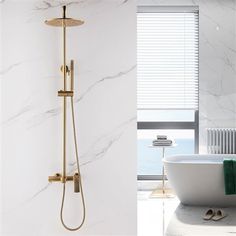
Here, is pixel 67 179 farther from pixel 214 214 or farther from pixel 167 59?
pixel 167 59

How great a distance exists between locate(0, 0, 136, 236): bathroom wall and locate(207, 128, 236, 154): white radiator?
321 cm

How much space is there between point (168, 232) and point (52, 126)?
5.01ft

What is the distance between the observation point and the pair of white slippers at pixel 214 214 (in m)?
4.33

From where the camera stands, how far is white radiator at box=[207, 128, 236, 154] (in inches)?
251

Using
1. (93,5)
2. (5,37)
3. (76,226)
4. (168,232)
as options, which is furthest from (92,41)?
(168,232)

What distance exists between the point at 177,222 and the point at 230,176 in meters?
0.81

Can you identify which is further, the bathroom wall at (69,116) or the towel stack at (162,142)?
the towel stack at (162,142)

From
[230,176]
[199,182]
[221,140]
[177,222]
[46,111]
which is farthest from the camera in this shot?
[221,140]

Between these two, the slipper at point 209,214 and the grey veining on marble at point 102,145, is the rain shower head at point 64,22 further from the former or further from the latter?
the slipper at point 209,214

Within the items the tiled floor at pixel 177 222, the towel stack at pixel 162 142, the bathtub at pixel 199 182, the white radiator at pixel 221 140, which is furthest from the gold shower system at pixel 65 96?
the white radiator at pixel 221 140

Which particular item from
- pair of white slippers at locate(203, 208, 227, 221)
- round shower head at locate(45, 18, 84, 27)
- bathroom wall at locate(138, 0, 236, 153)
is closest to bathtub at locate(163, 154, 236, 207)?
pair of white slippers at locate(203, 208, 227, 221)

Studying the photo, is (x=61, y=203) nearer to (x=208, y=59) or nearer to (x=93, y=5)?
(x=93, y=5)

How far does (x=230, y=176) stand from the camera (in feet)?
15.2

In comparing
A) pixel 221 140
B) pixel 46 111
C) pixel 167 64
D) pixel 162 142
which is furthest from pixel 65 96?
pixel 221 140
